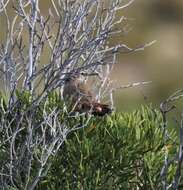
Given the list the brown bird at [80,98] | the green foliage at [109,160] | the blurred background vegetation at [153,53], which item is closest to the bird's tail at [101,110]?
→ the brown bird at [80,98]

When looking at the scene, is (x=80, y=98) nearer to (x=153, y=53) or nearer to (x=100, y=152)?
(x=100, y=152)

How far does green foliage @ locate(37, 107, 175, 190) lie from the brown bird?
0.12 meters

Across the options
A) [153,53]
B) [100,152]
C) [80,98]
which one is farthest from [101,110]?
[153,53]

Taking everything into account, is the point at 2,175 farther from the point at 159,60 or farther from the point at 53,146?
the point at 159,60

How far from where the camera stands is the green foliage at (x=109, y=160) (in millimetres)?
4453

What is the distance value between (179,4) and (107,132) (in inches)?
529

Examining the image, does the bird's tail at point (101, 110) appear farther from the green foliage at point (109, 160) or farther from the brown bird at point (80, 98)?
the green foliage at point (109, 160)

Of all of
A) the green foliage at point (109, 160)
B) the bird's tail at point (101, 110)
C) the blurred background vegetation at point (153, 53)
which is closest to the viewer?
the green foliage at point (109, 160)

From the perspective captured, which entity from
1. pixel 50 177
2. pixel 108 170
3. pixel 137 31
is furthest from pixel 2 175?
pixel 137 31

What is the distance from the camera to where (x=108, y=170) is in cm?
449

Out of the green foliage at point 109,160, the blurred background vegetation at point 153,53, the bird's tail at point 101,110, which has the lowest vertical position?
the blurred background vegetation at point 153,53

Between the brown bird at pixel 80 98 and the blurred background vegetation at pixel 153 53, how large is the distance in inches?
331

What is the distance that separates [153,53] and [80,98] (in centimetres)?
1158

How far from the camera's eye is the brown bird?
4730 mm
